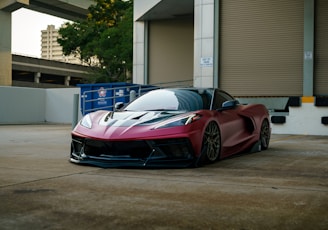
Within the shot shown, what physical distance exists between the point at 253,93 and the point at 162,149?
11297 mm

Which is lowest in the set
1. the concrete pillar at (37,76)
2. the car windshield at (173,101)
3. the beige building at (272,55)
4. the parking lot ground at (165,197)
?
the parking lot ground at (165,197)

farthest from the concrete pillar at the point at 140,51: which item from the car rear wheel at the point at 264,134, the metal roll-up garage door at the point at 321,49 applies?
the car rear wheel at the point at 264,134

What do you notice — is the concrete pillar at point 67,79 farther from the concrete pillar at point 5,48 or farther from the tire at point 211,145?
the tire at point 211,145

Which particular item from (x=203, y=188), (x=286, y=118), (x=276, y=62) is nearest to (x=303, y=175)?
(x=203, y=188)

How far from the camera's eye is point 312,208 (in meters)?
3.59

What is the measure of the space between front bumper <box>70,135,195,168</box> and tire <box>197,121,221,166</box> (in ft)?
0.98

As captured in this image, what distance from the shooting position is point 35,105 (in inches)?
1028

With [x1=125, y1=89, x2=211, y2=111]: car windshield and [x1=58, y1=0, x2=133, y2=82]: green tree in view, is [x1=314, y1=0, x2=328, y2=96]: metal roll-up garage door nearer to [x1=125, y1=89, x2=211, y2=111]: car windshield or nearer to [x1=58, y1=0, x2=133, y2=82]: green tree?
[x1=125, y1=89, x2=211, y2=111]: car windshield

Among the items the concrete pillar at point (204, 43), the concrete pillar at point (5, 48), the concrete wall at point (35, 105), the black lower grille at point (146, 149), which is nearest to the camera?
the black lower grille at point (146, 149)

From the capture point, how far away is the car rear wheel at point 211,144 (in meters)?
6.18

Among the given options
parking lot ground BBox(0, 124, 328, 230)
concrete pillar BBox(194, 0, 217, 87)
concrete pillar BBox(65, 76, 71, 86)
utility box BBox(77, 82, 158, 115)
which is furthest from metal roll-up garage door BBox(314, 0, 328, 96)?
concrete pillar BBox(65, 76, 71, 86)

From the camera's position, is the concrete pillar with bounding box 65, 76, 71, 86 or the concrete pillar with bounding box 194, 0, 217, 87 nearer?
the concrete pillar with bounding box 194, 0, 217, 87

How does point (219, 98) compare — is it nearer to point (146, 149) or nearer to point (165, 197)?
point (146, 149)

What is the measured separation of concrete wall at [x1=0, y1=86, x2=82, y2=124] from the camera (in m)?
24.1
